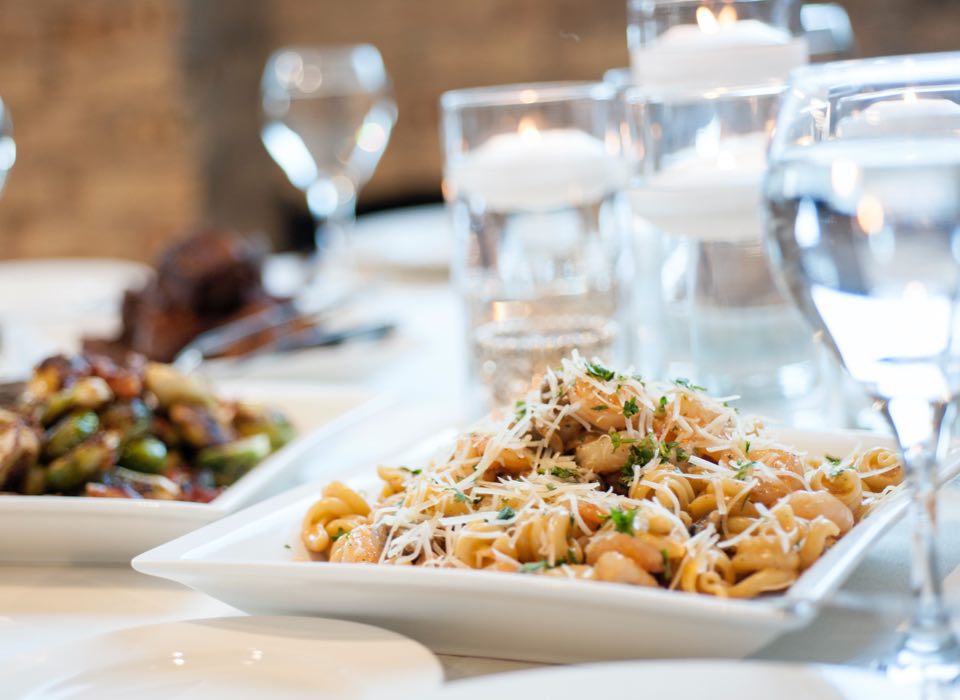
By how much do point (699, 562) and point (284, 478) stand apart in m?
0.52

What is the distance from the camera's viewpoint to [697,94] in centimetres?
122

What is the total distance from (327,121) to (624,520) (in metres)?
1.86

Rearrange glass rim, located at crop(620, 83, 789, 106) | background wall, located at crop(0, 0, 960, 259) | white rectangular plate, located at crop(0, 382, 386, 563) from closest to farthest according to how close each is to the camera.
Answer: white rectangular plate, located at crop(0, 382, 386, 563), glass rim, located at crop(620, 83, 789, 106), background wall, located at crop(0, 0, 960, 259)

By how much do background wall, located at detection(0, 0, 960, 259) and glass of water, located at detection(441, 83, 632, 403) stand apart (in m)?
3.57

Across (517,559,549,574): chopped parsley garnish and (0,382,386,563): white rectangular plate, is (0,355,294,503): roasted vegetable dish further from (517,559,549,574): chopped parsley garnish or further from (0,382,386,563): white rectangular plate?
(517,559,549,574): chopped parsley garnish

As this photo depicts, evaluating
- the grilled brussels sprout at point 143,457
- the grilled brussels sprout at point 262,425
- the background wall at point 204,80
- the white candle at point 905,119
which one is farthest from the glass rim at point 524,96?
the background wall at point 204,80

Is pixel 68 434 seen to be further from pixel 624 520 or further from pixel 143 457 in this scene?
pixel 624 520

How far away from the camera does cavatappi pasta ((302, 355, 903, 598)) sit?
708mm

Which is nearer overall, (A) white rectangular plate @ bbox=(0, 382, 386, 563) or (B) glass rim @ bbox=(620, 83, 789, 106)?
(A) white rectangular plate @ bbox=(0, 382, 386, 563)

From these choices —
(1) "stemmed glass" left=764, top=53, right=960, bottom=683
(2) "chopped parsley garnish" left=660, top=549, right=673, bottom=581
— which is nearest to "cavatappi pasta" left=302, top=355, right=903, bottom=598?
(2) "chopped parsley garnish" left=660, top=549, right=673, bottom=581

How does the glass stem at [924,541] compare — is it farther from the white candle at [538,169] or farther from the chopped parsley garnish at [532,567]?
the white candle at [538,169]

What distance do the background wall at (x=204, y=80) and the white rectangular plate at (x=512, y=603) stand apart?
4.29 meters

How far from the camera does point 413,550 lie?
79 cm

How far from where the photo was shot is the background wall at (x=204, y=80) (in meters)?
4.96
